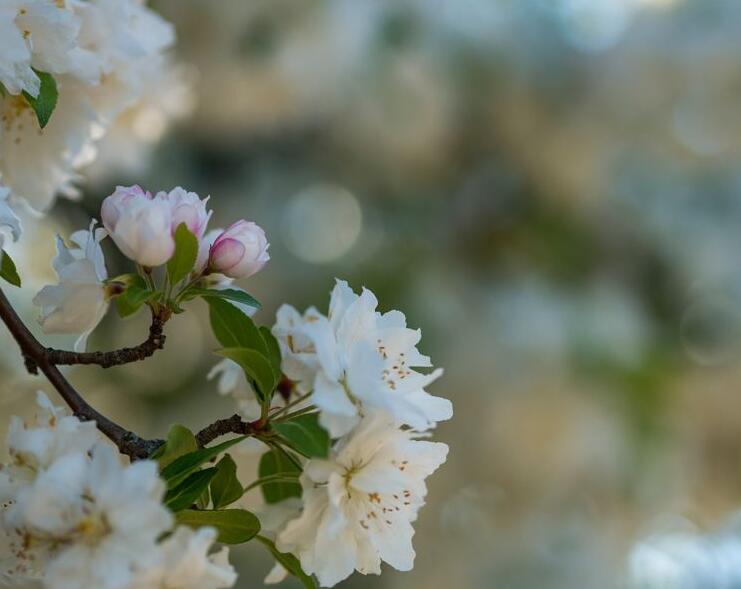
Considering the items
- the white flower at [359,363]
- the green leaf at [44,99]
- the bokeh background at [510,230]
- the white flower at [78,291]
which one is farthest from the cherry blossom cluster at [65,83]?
the bokeh background at [510,230]

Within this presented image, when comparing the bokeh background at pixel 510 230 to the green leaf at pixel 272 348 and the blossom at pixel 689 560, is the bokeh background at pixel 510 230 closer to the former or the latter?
the blossom at pixel 689 560

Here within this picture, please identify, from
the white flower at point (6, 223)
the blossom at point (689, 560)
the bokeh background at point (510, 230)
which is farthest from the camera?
the blossom at point (689, 560)

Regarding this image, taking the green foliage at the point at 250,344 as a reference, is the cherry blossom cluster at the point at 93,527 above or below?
below

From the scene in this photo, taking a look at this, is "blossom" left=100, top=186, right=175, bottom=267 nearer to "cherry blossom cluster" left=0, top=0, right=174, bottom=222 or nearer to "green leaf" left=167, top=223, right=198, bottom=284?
"green leaf" left=167, top=223, right=198, bottom=284

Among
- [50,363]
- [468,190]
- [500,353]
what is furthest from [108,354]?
[468,190]

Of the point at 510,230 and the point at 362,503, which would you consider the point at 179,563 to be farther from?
the point at 510,230
